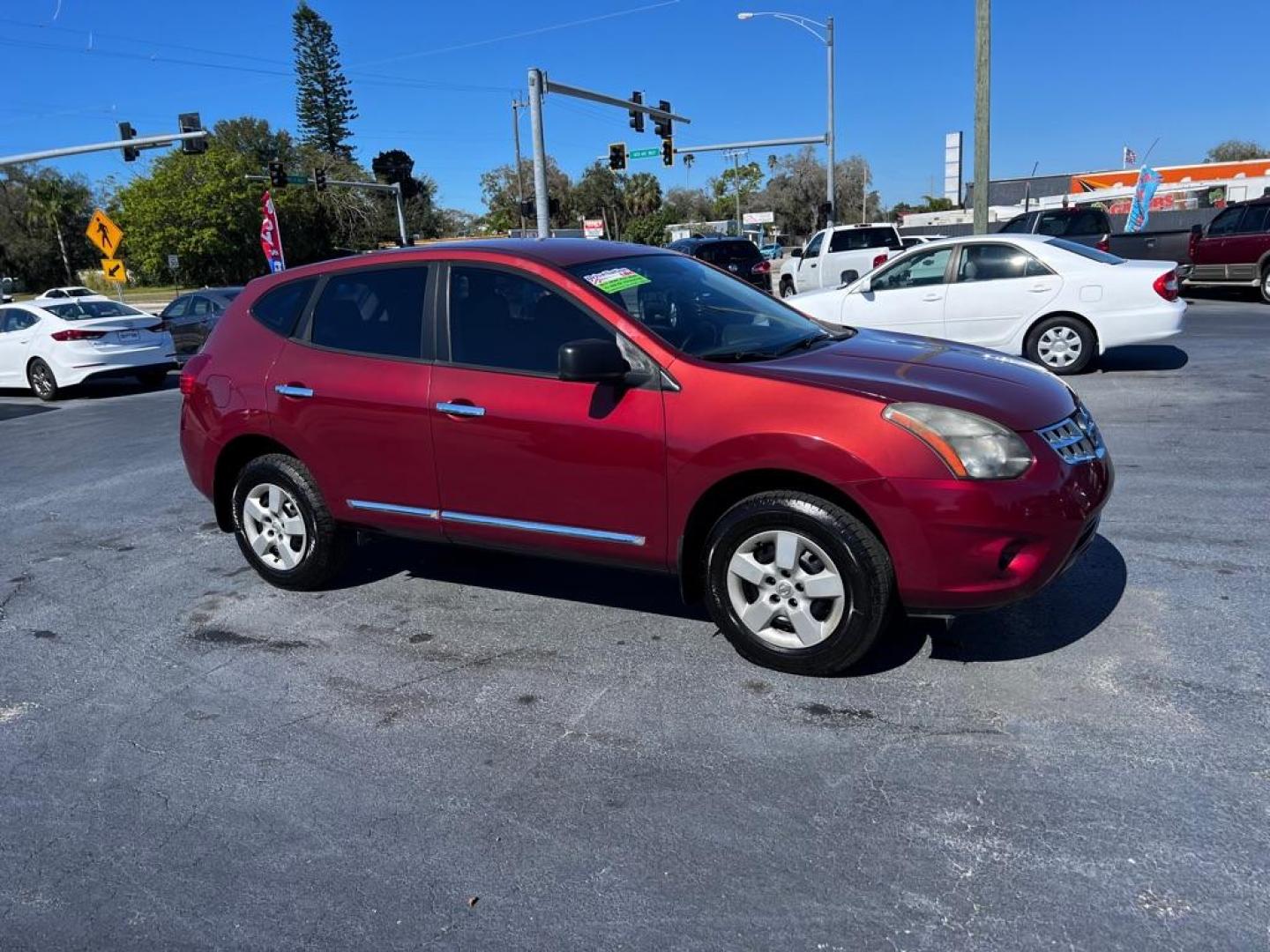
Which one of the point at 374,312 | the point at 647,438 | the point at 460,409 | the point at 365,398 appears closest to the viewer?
the point at 647,438

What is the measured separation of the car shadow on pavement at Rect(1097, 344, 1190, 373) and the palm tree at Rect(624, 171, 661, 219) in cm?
7999

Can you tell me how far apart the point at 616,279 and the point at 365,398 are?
1.35 metres

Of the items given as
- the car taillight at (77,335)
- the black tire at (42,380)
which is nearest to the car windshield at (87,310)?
the car taillight at (77,335)

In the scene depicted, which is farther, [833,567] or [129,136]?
[129,136]

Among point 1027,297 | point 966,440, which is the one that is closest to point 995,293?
point 1027,297

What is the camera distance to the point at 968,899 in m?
2.63

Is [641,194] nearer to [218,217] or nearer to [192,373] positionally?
[218,217]

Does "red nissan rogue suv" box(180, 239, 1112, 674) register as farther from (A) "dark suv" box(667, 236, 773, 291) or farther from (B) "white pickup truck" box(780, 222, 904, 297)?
(A) "dark suv" box(667, 236, 773, 291)

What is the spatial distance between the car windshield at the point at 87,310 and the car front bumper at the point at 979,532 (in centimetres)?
1514

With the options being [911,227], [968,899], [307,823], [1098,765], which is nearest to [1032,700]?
[1098,765]

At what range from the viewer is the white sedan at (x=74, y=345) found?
14812mm

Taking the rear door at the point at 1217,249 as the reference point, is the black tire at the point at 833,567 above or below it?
below

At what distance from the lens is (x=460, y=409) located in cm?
447

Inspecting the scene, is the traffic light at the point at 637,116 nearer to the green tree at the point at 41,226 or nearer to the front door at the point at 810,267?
the front door at the point at 810,267
